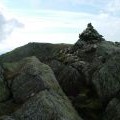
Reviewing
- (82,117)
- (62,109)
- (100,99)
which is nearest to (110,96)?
(100,99)

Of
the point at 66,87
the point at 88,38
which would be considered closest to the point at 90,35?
the point at 88,38

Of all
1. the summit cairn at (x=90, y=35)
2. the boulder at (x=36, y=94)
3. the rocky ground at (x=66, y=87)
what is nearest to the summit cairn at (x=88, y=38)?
the summit cairn at (x=90, y=35)

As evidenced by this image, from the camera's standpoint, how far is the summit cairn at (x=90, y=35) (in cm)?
3706

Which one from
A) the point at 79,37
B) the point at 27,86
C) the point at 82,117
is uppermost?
the point at 79,37

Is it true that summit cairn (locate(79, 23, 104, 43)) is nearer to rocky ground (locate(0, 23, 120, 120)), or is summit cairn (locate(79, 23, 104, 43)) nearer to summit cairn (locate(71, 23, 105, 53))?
Result: summit cairn (locate(71, 23, 105, 53))

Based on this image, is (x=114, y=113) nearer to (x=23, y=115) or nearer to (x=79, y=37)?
(x=23, y=115)

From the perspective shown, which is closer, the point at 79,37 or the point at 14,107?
the point at 14,107

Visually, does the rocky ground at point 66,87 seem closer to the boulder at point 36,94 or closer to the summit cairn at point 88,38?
the boulder at point 36,94

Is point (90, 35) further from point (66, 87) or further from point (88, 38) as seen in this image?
point (66, 87)

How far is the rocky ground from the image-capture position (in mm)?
24234

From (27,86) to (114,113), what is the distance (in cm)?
722

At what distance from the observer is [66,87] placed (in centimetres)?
3091

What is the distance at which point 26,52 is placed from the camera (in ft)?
141

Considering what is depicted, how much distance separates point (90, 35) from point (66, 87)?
28.2 ft
